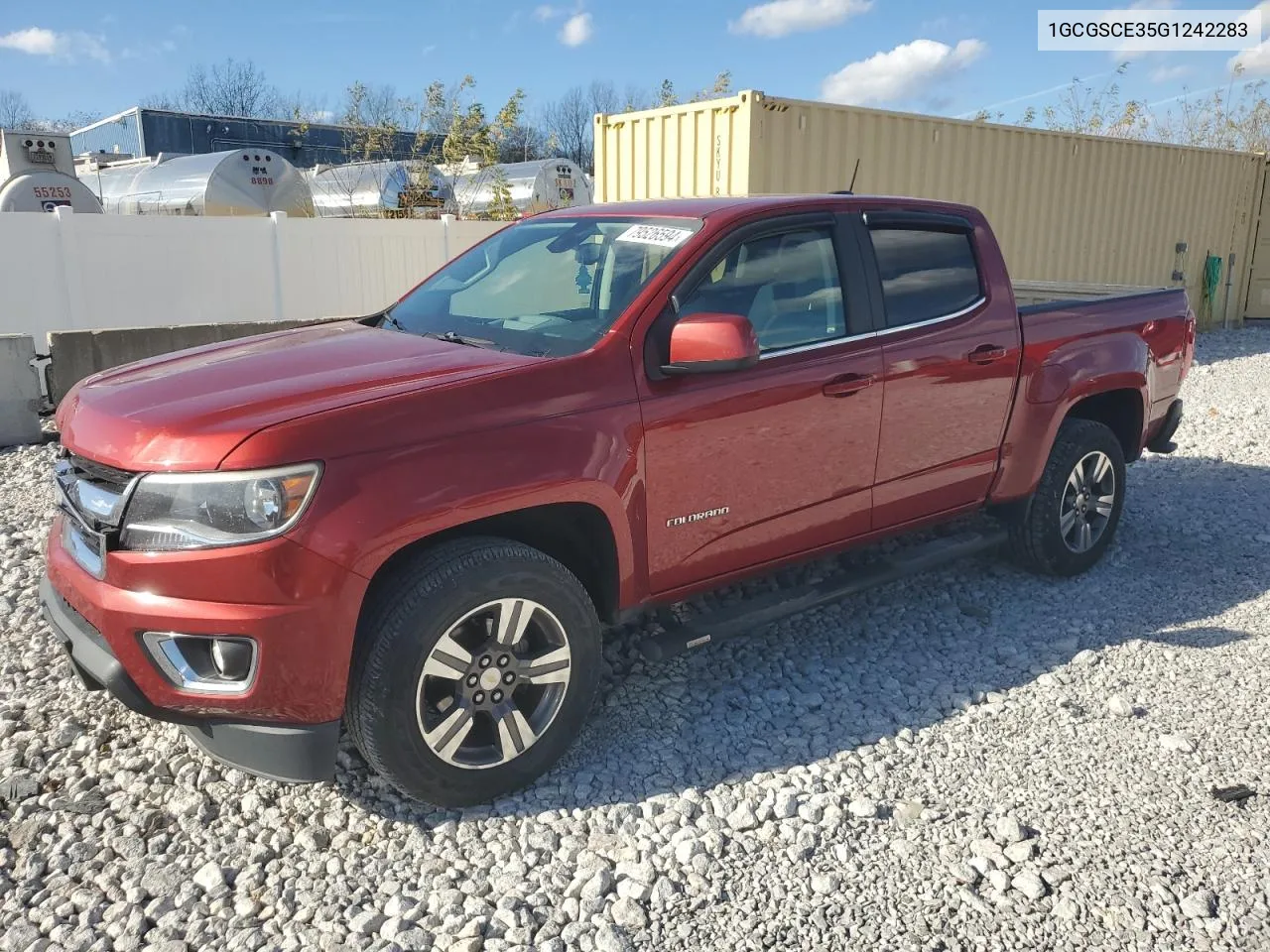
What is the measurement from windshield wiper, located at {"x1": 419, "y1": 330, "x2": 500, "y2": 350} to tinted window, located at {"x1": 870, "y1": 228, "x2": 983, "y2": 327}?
1.62 metres

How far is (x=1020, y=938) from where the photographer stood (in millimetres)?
2512

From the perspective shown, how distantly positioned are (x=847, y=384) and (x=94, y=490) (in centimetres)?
253

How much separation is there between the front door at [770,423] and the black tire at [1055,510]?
121 centimetres

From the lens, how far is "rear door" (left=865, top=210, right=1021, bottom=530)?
154 inches

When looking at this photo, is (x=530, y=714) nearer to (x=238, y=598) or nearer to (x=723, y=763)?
(x=723, y=763)

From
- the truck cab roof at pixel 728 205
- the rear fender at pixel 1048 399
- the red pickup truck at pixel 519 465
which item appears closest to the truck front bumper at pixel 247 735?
the red pickup truck at pixel 519 465

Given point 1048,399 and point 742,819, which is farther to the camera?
point 1048,399

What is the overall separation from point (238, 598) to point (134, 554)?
0.32 m

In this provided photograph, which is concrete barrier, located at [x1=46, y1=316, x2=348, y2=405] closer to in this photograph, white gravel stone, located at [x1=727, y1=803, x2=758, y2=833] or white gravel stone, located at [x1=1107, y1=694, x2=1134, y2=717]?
white gravel stone, located at [x1=727, y1=803, x2=758, y2=833]

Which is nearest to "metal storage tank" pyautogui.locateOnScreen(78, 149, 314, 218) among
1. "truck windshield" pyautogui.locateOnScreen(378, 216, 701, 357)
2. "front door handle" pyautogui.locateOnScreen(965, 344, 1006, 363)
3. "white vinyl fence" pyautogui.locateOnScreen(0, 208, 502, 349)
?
"white vinyl fence" pyautogui.locateOnScreen(0, 208, 502, 349)

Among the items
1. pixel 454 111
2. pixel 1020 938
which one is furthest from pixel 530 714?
pixel 454 111

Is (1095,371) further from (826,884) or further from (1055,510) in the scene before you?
(826,884)

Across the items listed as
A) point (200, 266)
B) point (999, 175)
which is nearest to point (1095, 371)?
point (999, 175)

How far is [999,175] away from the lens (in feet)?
39.1
